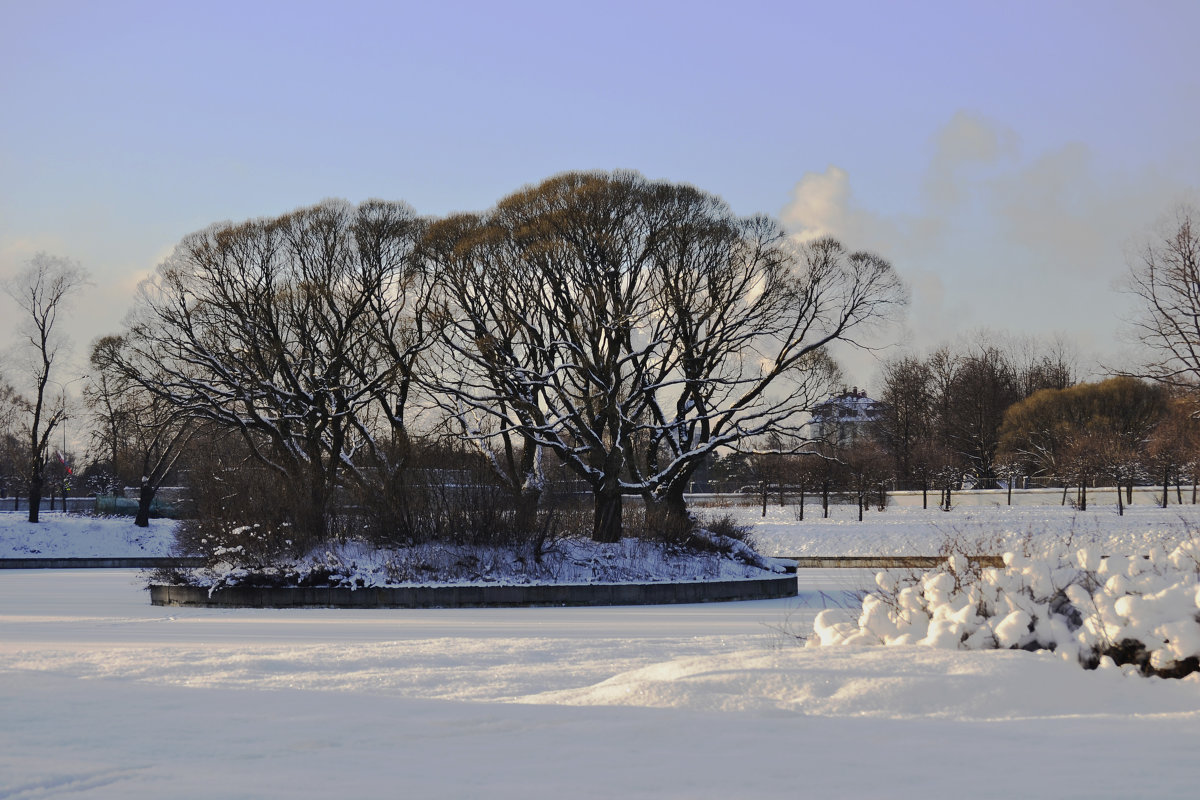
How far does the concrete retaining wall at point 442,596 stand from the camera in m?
20.9

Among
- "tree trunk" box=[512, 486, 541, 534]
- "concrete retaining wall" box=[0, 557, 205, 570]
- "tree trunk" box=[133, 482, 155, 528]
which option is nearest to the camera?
"tree trunk" box=[512, 486, 541, 534]

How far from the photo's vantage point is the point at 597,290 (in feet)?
89.0

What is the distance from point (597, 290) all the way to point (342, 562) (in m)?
9.15

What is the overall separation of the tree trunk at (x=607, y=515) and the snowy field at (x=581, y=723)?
41.4ft

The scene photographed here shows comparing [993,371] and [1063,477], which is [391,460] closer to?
[1063,477]

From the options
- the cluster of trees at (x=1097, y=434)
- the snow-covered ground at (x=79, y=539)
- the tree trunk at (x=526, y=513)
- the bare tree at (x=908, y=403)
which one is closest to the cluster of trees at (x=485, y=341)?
the tree trunk at (x=526, y=513)

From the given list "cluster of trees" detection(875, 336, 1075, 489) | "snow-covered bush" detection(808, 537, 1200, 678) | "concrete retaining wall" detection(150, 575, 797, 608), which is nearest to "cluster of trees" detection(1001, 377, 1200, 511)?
"cluster of trees" detection(875, 336, 1075, 489)

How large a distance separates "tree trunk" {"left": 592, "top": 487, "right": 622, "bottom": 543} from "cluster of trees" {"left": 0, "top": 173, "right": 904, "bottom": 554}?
5cm

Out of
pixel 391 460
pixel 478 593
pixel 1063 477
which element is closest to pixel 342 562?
pixel 478 593

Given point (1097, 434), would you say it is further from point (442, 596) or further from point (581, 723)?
point (581, 723)

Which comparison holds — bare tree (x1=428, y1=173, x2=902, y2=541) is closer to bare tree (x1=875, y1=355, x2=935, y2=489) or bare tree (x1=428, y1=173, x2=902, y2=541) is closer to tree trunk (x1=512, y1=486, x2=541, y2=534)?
tree trunk (x1=512, y1=486, x2=541, y2=534)

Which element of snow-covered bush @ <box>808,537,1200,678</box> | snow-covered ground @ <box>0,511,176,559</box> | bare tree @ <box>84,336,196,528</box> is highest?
bare tree @ <box>84,336,196,528</box>

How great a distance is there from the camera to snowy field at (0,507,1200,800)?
5504 mm

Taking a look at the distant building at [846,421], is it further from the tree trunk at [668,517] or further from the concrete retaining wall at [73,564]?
the concrete retaining wall at [73,564]
